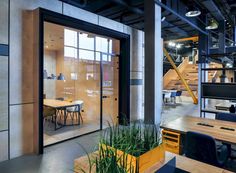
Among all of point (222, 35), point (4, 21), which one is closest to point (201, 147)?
point (4, 21)

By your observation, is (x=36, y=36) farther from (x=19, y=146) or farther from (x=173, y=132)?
(x=173, y=132)

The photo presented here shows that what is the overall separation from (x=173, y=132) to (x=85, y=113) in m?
4.28

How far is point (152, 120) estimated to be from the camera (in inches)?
183

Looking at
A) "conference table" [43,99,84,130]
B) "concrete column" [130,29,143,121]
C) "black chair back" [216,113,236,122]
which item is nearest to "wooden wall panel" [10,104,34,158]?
"conference table" [43,99,84,130]

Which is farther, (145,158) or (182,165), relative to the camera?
(182,165)

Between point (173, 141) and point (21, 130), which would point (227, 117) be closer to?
point (173, 141)

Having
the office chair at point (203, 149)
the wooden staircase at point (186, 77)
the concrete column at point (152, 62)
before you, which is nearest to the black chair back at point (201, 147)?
the office chair at point (203, 149)

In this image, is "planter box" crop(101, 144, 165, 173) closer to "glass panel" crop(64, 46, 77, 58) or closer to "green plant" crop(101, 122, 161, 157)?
"green plant" crop(101, 122, 161, 157)

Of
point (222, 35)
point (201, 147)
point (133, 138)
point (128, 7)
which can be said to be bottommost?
point (201, 147)

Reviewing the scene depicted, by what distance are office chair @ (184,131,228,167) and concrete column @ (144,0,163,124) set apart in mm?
2146

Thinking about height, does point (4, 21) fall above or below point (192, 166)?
above

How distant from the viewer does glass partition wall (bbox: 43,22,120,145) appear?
554 centimetres

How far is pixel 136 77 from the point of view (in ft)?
20.6

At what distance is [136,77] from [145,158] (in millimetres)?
4968
